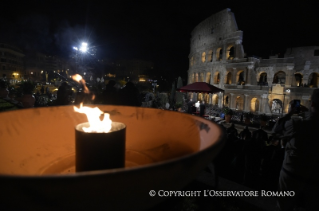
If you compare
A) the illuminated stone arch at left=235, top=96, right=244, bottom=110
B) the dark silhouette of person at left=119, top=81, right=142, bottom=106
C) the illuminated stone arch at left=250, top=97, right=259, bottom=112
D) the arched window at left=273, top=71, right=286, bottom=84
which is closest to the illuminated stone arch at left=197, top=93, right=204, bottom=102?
the illuminated stone arch at left=235, top=96, right=244, bottom=110

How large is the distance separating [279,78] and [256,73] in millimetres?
4494

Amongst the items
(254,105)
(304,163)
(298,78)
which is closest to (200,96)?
(254,105)

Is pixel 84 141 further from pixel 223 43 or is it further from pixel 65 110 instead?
pixel 223 43

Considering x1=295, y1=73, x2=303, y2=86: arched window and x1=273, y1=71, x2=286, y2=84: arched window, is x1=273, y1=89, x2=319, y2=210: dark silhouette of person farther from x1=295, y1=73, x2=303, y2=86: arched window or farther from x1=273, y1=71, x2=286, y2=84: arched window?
x1=295, y1=73, x2=303, y2=86: arched window

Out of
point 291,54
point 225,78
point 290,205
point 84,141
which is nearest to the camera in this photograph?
point 84,141

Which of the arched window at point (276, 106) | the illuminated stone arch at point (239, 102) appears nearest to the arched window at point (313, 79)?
the arched window at point (276, 106)

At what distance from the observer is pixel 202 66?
37.6 metres

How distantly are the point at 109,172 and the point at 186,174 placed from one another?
351mm

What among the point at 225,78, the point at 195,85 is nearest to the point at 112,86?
the point at 195,85

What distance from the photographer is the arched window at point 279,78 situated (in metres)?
28.6

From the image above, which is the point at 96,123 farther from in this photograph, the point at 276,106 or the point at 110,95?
the point at 276,106

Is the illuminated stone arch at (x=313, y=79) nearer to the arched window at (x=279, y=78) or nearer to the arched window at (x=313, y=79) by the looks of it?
the arched window at (x=313, y=79)

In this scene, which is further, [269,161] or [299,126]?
[269,161]

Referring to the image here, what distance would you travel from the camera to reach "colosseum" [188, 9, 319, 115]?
24997 millimetres
